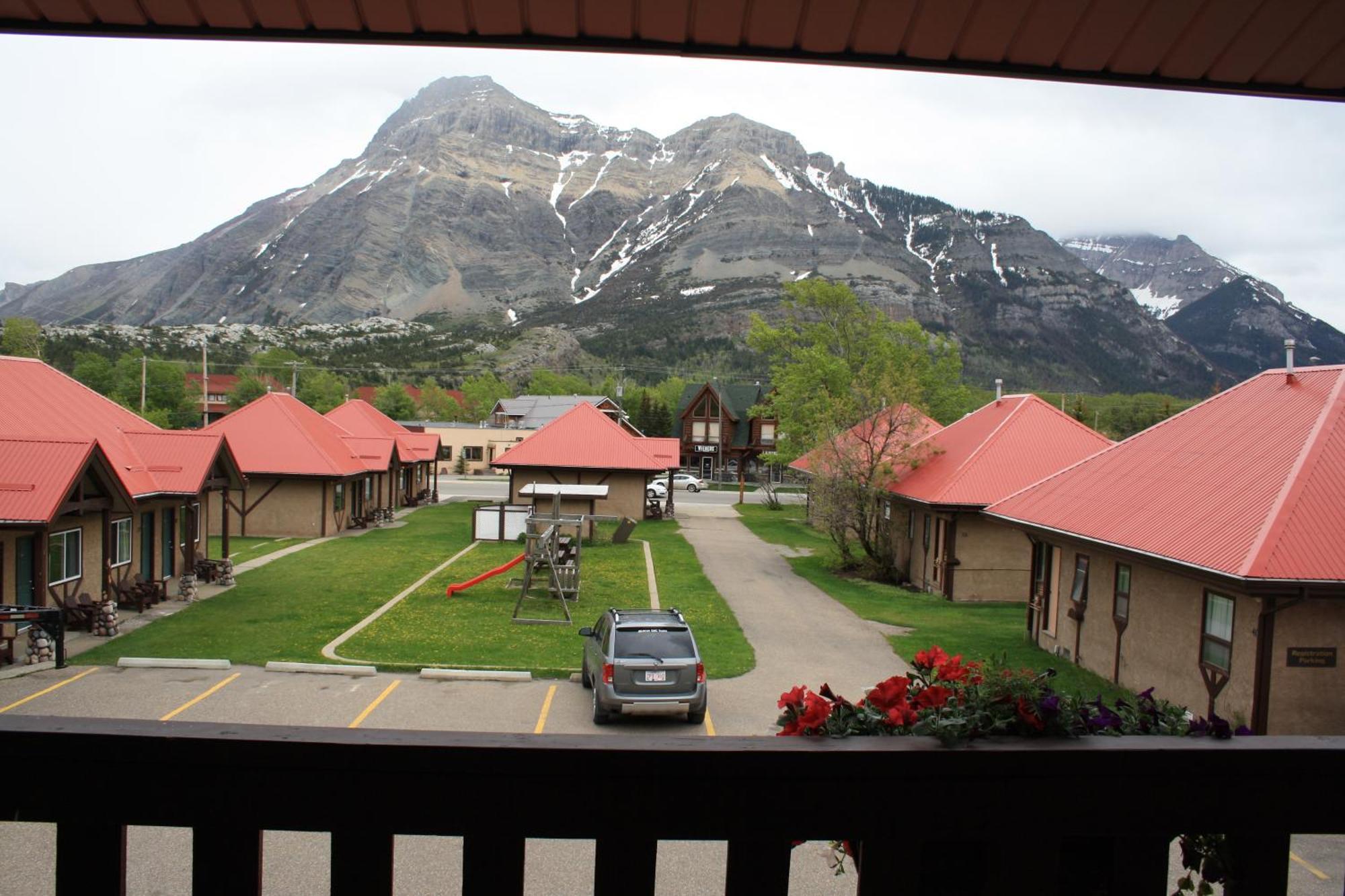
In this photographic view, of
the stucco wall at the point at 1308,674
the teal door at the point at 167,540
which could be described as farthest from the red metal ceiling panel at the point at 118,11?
the teal door at the point at 167,540

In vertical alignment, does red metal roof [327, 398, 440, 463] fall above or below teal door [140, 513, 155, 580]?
above

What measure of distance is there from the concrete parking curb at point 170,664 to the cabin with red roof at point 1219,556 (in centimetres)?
1621

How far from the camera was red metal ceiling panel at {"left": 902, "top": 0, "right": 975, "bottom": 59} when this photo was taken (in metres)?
3.01

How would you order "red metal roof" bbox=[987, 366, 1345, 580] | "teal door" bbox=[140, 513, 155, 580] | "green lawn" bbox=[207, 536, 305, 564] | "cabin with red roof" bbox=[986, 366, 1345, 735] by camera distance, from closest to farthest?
"cabin with red roof" bbox=[986, 366, 1345, 735], "red metal roof" bbox=[987, 366, 1345, 580], "teal door" bbox=[140, 513, 155, 580], "green lawn" bbox=[207, 536, 305, 564]

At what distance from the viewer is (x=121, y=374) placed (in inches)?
2613

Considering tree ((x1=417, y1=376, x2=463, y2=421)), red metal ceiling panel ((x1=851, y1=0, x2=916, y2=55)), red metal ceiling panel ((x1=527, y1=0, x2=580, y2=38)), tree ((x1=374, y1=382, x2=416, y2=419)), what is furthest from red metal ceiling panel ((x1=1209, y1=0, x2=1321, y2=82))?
tree ((x1=417, y1=376, x2=463, y2=421))

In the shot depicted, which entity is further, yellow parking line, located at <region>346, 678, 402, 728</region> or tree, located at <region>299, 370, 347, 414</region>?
tree, located at <region>299, 370, 347, 414</region>

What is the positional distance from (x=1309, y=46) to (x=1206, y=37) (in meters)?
0.37

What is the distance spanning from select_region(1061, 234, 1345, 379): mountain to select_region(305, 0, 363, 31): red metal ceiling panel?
9.61 metres

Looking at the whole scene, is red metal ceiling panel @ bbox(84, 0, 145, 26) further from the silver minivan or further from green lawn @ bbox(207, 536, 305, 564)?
green lawn @ bbox(207, 536, 305, 564)

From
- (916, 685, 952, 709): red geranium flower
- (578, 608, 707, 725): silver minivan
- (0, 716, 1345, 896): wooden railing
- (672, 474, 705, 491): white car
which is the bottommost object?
(672, 474, 705, 491): white car

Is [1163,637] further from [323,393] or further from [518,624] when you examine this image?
[323,393]

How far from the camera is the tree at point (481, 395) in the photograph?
102625mm

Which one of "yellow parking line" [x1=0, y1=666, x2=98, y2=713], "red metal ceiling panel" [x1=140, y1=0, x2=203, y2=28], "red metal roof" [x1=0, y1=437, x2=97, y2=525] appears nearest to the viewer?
"red metal ceiling panel" [x1=140, y1=0, x2=203, y2=28]
